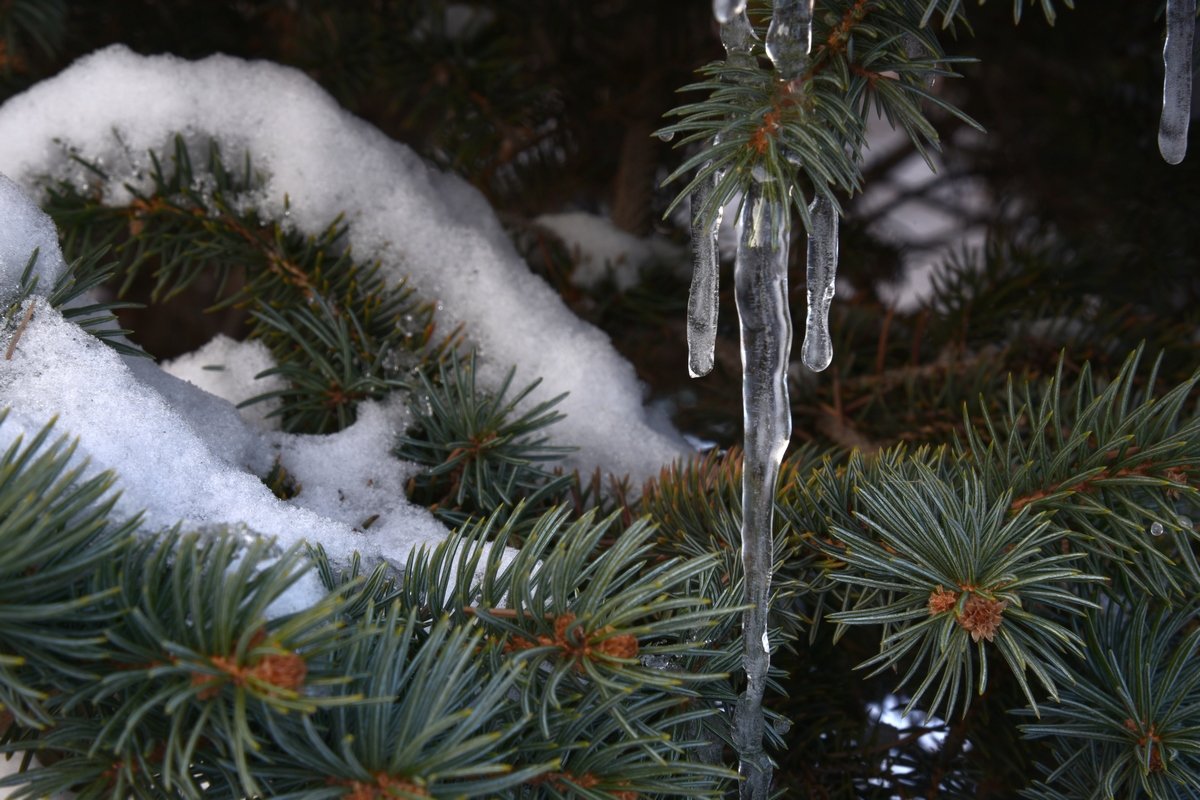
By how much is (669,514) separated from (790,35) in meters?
0.32

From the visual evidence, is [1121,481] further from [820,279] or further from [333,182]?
[333,182]

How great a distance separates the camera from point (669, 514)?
0.65 m

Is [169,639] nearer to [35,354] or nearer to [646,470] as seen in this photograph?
[35,354]

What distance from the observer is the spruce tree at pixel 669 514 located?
1.29ft

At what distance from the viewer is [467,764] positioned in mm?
392

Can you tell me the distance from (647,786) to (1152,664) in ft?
1.02

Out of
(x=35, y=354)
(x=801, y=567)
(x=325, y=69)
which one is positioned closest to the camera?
(x=35, y=354)

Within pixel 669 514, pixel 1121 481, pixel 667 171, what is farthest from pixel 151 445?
pixel 667 171

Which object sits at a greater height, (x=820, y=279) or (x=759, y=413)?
(x=820, y=279)

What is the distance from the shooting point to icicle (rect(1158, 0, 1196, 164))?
1.73 ft

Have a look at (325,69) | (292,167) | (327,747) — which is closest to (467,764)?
(327,747)

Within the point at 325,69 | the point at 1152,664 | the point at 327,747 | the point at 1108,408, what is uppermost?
the point at 325,69

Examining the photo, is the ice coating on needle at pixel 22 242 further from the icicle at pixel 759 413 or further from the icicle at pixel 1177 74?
the icicle at pixel 1177 74

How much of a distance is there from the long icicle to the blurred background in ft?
1.37
